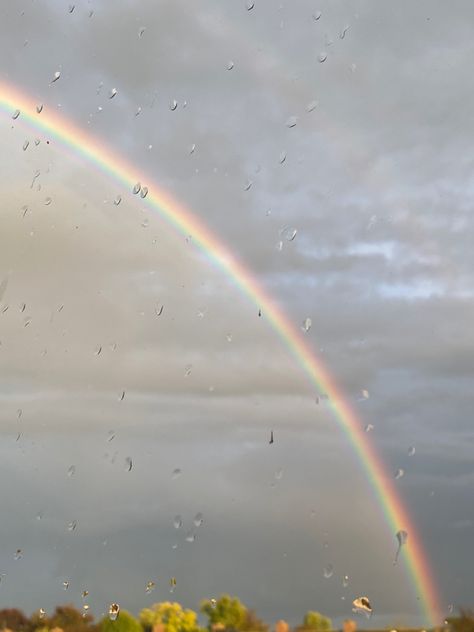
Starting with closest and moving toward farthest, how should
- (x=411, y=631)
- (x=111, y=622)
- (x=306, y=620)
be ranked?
(x=411, y=631)
(x=111, y=622)
(x=306, y=620)

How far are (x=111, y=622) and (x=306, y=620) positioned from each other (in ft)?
53.1

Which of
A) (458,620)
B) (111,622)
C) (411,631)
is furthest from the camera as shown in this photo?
(111,622)

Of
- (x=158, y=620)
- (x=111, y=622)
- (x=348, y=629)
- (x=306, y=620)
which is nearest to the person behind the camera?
(x=348, y=629)

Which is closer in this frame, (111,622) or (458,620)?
(458,620)

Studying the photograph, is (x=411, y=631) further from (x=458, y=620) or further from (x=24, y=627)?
(x=24, y=627)

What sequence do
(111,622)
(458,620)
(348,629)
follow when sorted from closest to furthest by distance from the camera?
(348,629)
(458,620)
(111,622)

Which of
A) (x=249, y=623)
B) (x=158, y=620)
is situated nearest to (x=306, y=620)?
(x=249, y=623)

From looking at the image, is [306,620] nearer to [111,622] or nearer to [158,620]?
[158,620]

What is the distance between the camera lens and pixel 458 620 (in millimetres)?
32219

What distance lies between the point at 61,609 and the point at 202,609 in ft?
32.2

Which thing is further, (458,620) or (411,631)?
(458,620)

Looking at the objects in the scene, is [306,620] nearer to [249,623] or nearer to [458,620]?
[249,623]

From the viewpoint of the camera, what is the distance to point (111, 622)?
164 feet

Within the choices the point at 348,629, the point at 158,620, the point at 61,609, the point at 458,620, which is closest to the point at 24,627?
the point at 61,609
